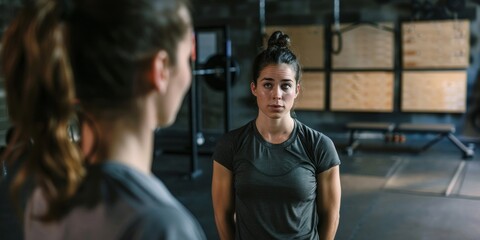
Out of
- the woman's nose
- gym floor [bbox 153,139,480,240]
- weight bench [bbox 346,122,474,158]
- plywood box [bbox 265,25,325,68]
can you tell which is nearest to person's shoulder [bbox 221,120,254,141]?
the woman's nose

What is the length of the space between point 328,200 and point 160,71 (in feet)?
3.65

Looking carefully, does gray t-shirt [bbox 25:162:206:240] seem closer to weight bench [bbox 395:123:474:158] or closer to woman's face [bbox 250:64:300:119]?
woman's face [bbox 250:64:300:119]

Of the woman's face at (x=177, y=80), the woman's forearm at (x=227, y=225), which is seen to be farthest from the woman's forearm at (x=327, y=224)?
the woman's face at (x=177, y=80)

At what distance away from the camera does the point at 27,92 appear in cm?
61

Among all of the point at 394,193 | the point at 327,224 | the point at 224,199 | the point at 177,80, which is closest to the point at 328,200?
the point at 327,224

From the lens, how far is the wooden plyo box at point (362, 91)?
265 inches

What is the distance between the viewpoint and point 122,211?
23.2 inches

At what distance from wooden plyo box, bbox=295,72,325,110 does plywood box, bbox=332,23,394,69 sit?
0.95 ft

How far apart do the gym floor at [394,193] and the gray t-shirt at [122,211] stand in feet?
8.74

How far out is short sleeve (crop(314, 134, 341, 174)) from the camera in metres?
1.57

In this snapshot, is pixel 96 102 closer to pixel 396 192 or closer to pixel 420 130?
pixel 396 192

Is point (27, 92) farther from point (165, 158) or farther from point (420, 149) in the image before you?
point (420, 149)

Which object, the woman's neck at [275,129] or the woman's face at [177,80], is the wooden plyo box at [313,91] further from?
the woman's face at [177,80]

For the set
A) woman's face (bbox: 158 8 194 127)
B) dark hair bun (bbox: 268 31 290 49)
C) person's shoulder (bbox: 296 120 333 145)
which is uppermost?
dark hair bun (bbox: 268 31 290 49)
